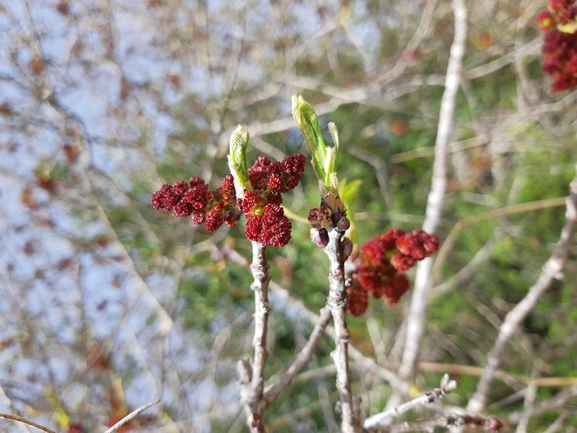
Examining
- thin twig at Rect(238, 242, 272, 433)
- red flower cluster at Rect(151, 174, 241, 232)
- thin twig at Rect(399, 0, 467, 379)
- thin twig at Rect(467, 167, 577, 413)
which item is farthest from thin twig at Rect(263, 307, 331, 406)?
thin twig at Rect(399, 0, 467, 379)

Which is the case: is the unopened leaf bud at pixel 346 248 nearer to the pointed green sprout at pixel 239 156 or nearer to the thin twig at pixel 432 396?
the pointed green sprout at pixel 239 156

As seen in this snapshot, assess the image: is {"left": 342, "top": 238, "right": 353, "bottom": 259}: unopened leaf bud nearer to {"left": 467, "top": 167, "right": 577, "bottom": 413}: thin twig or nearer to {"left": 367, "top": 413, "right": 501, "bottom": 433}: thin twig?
{"left": 367, "top": 413, "right": 501, "bottom": 433}: thin twig

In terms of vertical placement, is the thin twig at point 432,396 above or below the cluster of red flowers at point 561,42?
below

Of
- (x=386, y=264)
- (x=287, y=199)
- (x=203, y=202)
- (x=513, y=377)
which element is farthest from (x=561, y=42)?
(x=287, y=199)

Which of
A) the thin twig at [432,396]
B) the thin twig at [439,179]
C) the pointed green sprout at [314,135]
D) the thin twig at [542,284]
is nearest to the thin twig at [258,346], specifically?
the pointed green sprout at [314,135]

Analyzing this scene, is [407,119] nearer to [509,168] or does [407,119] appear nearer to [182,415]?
[509,168]

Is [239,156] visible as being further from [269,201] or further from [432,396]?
[432,396]
